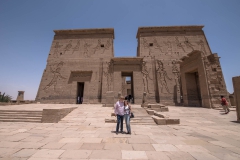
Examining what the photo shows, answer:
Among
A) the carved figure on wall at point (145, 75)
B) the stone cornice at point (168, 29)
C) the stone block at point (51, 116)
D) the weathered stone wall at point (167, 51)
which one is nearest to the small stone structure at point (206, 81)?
the weathered stone wall at point (167, 51)

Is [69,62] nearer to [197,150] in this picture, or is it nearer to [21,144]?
[21,144]

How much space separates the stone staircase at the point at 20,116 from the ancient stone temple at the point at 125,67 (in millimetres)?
8069

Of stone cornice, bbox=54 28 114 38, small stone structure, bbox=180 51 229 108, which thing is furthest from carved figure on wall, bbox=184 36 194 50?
stone cornice, bbox=54 28 114 38

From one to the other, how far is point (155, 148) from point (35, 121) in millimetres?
6333

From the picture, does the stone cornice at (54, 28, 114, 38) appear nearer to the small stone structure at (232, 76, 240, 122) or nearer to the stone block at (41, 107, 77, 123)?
the stone block at (41, 107, 77, 123)

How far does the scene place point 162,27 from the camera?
17812 mm

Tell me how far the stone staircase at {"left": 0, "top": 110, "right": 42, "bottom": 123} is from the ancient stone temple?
26.5 ft

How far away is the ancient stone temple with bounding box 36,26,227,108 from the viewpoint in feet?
48.9

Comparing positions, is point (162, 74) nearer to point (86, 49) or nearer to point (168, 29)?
point (168, 29)

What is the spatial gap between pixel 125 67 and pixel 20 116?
11.9 meters

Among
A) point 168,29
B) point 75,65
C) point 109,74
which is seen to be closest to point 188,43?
point 168,29

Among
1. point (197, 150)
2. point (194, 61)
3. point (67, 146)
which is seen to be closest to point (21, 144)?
point (67, 146)

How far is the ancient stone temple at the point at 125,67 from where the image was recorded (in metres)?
14.9

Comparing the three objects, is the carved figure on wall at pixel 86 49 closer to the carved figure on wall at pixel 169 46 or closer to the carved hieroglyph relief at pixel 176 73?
the carved figure on wall at pixel 169 46
